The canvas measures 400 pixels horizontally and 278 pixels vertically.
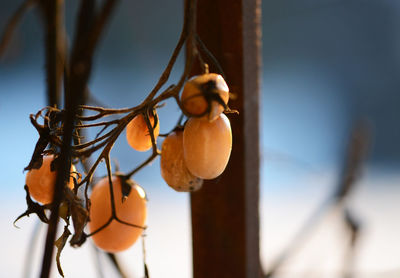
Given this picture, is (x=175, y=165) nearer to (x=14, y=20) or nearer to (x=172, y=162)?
(x=172, y=162)

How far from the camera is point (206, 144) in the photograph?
0.16m

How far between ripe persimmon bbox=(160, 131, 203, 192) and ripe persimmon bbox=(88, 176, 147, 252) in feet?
0.10

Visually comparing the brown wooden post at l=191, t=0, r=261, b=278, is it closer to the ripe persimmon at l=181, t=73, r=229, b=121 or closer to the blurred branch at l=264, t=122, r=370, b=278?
the ripe persimmon at l=181, t=73, r=229, b=121

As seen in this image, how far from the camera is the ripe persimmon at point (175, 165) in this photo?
0.18m

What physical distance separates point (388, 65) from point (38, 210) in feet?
10.5

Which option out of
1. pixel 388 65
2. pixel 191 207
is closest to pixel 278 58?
pixel 388 65

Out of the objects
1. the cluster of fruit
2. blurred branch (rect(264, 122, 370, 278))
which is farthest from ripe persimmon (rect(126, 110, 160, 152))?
blurred branch (rect(264, 122, 370, 278))

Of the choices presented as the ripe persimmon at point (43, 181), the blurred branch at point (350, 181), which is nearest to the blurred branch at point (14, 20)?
the ripe persimmon at point (43, 181)

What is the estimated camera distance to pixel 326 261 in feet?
5.32

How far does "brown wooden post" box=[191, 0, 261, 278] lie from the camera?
0.23 m

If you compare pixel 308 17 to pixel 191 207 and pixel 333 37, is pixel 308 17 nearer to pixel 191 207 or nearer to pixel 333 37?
pixel 333 37

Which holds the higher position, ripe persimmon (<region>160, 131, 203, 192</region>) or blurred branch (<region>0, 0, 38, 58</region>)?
blurred branch (<region>0, 0, 38, 58</region>)

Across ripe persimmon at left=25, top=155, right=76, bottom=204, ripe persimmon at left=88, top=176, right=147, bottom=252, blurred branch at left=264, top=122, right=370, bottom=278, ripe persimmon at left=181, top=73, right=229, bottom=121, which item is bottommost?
blurred branch at left=264, top=122, right=370, bottom=278

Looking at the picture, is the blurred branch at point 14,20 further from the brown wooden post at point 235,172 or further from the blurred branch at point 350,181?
the blurred branch at point 350,181
